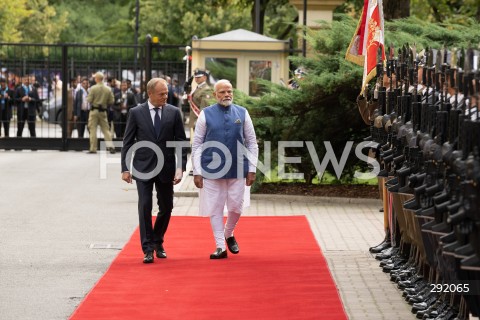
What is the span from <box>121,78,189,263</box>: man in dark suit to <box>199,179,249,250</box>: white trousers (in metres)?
0.36

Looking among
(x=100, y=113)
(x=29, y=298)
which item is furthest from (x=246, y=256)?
(x=100, y=113)

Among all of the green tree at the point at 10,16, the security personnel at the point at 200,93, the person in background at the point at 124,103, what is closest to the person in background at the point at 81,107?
the person in background at the point at 124,103

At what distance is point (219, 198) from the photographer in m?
14.1

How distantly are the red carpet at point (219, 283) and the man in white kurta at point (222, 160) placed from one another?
51cm

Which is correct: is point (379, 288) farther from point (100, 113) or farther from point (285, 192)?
point (100, 113)

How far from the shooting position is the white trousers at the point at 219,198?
46.0ft

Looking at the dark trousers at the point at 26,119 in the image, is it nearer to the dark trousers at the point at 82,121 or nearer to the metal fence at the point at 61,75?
the metal fence at the point at 61,75

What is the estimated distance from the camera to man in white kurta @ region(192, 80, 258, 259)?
13969 mm

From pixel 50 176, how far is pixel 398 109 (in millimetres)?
14286

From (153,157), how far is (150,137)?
0.24m

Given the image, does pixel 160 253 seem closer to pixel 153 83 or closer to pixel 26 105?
pixel 153 83

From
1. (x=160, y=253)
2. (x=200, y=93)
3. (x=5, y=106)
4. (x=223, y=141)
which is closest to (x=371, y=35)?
(x=223, y=141)

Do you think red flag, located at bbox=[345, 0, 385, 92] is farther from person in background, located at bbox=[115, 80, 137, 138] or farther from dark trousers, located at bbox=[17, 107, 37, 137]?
dark trousers, located at bbox=[17, 107, 37, 137]

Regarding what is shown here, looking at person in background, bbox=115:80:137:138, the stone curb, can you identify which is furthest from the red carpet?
person in background, bbox=115:80:137:138
